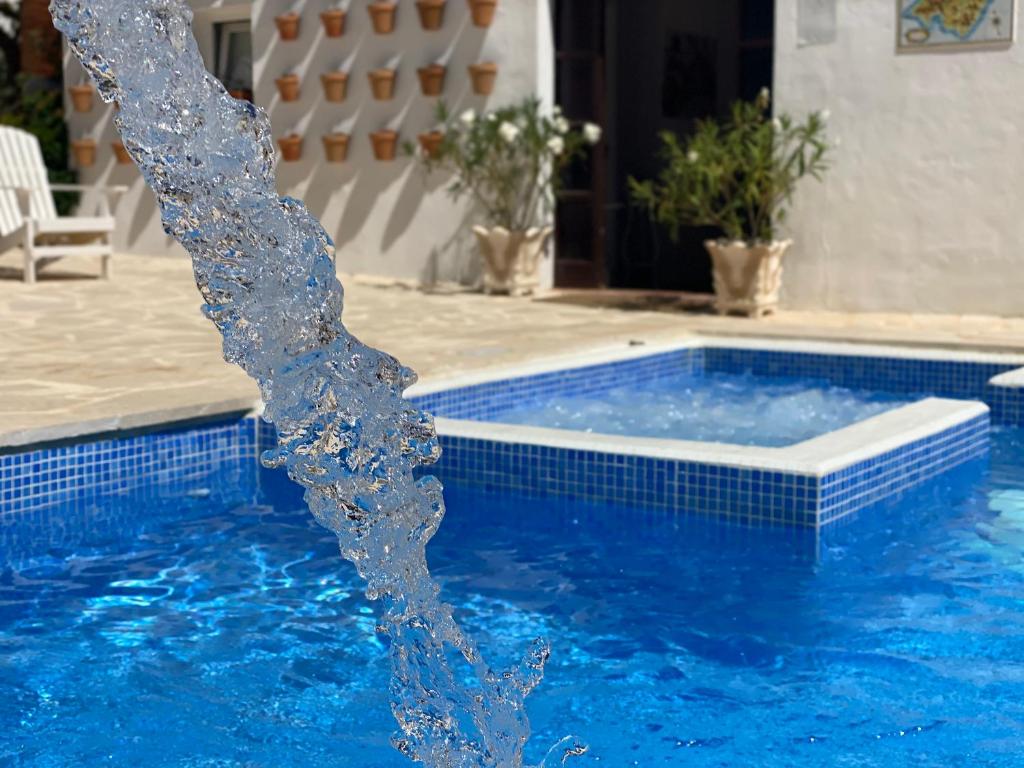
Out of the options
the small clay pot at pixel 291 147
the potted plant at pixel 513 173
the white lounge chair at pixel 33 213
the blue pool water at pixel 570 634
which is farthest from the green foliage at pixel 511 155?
the blue pool water at pixel 570 634

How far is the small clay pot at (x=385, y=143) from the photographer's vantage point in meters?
10.9

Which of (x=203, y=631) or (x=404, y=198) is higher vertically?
(x=404, y=198)

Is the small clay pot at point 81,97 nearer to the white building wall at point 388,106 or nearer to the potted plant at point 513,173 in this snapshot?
the white building wall at point 388,106

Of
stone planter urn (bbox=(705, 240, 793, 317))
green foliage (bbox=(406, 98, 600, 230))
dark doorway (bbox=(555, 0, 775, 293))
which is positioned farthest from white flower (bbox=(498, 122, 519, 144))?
stone planter urn (bbox=(705, 240, 793, 317))

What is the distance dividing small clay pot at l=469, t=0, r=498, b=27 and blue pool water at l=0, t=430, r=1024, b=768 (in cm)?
617

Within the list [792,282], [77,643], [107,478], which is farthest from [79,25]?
[792,282]

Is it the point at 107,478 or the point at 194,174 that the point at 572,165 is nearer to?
the point at 107,478

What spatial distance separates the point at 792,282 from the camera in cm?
937

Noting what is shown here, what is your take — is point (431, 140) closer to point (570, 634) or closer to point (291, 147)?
point (291, 147)

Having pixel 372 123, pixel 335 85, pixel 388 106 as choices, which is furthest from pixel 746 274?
pixel 335 85

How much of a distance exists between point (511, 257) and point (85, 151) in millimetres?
4682

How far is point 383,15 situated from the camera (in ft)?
35.5

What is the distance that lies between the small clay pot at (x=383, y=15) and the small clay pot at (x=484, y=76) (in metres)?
0.85

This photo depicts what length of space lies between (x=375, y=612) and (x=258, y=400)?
5.81ft
